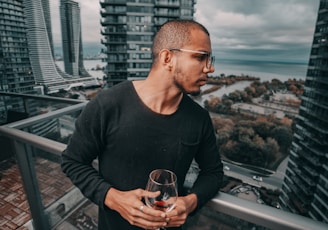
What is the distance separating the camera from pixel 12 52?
6703 mm

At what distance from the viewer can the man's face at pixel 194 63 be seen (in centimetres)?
95

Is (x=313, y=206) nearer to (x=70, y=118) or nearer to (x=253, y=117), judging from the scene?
(x=253, y=117)

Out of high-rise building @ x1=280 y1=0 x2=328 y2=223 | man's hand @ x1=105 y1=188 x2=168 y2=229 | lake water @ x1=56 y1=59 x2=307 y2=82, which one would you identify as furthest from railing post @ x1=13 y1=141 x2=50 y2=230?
lake water @ x1=56 y1=59 x2=307 y2=82

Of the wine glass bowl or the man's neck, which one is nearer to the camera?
the wine glass bowl

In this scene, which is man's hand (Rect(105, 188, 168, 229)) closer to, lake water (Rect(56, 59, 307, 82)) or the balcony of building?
the balcony of building

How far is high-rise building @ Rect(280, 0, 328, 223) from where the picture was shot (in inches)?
1091

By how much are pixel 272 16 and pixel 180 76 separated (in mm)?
50487

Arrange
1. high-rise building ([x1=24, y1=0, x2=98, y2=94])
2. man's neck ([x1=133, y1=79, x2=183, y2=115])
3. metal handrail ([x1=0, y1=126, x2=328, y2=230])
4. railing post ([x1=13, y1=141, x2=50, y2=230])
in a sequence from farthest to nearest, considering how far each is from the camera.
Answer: high-rise building ([x1=24, y1=0, x2=98, y2=94]) < railing post ([x1=13, y1=141, x2=50, y2=230]) < man's neck ([x1=133, y1=79, x2=183, y2=115]) < metal handrail ([x1=0, y1=126, x2=328, y2=230])

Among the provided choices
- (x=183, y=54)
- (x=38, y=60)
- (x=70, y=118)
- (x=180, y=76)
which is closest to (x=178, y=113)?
(x=180, y=76)

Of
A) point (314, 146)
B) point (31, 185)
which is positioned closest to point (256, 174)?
point (314, 146)

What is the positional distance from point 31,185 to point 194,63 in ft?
4.78

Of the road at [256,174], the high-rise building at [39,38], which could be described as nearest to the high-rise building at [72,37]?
the high-rise building at [39,38]

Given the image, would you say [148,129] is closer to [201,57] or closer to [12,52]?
[201,57]

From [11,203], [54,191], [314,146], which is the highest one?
[54,191]
